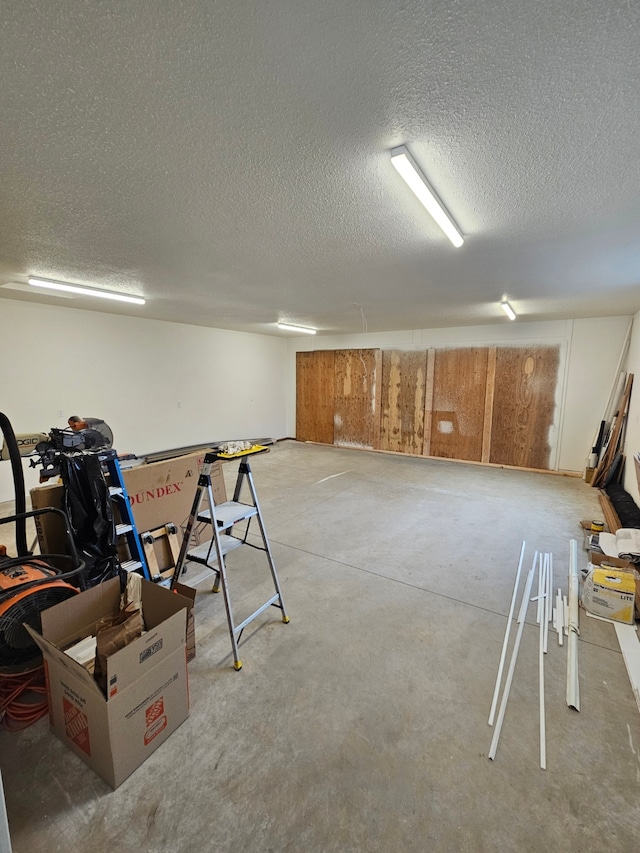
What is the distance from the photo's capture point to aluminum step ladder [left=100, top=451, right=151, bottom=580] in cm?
230

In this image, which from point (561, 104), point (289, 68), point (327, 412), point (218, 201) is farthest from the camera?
point (327, 412)

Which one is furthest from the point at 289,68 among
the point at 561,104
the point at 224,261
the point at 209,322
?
the point at 209,322

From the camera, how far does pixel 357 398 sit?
7.62m

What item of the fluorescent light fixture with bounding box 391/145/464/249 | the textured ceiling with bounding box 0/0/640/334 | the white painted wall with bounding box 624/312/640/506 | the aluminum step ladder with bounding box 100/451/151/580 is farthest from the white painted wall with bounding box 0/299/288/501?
the white painted wall with bounding box 624/312/640/506

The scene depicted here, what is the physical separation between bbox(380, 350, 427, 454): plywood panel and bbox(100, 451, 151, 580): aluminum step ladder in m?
5.64

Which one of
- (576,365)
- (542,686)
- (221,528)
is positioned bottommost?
(542,686)

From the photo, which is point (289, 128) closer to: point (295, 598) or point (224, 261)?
point (224, 261)

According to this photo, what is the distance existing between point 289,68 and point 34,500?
256 cm

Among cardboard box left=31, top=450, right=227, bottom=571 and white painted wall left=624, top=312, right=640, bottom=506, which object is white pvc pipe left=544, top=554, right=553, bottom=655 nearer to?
white painted wall left=624, top=312, right=640, bottom=506

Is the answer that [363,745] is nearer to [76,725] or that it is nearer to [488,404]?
[76,725]

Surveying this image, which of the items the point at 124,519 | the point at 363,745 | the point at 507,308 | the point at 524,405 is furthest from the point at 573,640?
the point at 524,405

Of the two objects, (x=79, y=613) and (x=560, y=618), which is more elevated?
(x=79, y=613)

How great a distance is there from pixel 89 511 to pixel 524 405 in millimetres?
6331

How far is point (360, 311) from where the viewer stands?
16.8ft
